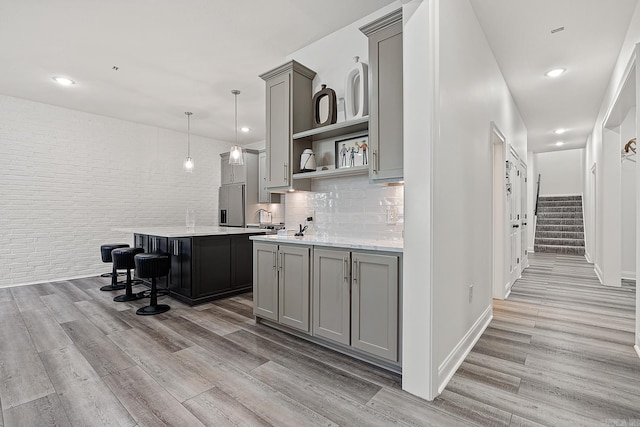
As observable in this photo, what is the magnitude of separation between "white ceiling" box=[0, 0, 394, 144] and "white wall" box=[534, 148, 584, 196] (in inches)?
404

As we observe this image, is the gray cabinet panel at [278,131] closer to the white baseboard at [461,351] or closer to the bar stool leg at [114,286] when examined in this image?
the white baseboard at [461,351]

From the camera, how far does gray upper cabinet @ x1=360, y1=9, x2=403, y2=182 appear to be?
7.63 feet

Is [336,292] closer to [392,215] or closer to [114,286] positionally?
[392,215]

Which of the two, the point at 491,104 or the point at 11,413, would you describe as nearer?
the point at 11,413

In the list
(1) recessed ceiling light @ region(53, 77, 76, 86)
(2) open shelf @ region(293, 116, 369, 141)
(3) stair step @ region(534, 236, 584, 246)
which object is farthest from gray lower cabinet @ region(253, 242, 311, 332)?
(3) stair step @ region(534, 236, 584, 246)

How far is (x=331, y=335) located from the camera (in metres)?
2.54

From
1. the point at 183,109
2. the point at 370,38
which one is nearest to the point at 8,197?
the point at 183,109

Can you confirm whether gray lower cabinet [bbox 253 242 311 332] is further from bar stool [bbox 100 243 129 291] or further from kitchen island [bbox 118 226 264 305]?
bar stool [bbox 100 243 129 291]

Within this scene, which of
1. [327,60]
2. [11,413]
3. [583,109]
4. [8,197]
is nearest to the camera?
[11,413]

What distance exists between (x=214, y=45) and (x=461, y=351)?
12.8 ft

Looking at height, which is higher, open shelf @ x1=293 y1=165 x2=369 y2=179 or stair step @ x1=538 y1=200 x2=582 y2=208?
open shelf @ x1=293 y1=165 x2=369 y2=179

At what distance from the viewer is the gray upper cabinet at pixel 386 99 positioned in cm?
232

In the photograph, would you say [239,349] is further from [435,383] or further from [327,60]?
[327,60]

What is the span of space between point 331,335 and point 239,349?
0.80 meters
